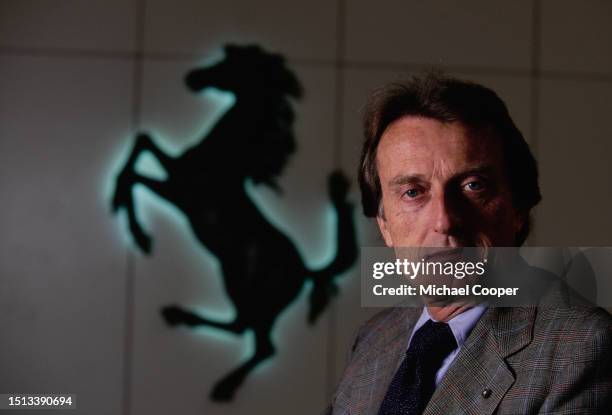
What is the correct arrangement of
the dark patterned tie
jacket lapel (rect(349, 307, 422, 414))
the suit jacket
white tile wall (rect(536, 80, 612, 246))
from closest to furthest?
1. the suit jacket
2. the dark patterned tie
3. jacket lapel (rect(349, 307, 422, 414))
4. white tile wall (rect(536, 80, 612, 246))

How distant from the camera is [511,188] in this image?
112cm

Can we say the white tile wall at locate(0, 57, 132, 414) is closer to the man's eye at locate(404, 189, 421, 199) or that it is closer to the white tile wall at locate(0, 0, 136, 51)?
the white tile wall at locate(0, 0, 136, 51)

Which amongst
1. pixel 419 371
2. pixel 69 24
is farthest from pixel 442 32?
pixel 419 371

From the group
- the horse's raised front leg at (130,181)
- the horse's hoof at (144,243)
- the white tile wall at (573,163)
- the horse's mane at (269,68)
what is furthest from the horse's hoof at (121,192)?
the white tile wall at (573,163)

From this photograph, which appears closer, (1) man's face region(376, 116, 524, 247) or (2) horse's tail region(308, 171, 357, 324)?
(1) man's face region(376, 116, 524, 247)

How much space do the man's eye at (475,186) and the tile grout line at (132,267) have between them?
5.99 feet

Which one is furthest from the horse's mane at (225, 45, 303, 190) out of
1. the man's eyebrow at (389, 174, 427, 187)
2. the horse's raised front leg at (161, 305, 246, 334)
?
the man's eyebrow at (389, 174, 427, 187)

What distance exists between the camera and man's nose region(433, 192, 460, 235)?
3.48 ft

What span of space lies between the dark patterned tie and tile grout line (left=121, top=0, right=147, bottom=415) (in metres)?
1.71

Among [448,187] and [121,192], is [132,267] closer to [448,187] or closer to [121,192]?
[121,192]

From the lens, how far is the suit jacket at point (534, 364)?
0.87 m

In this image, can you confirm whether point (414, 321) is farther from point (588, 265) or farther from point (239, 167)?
point (239, 167)

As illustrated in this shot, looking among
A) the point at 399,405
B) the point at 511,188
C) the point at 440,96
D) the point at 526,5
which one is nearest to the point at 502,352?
the point at 399,405

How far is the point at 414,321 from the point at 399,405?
220 millimetres
